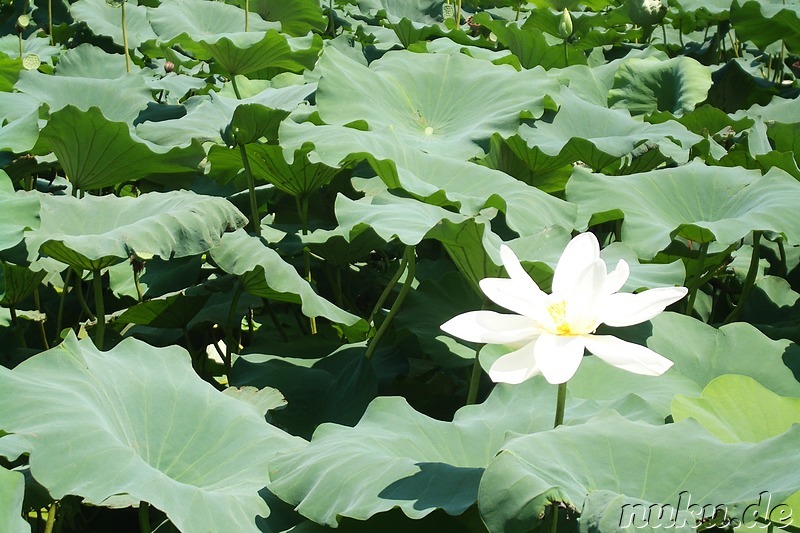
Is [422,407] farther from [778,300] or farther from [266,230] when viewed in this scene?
[778,300]

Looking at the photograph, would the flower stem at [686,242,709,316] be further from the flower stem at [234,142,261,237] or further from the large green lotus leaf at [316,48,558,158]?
the flower stem at [234,142,261,237]

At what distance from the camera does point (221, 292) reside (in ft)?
6.77

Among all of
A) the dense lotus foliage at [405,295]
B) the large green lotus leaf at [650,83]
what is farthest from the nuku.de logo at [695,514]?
the large green lotus leaf at [650,83]

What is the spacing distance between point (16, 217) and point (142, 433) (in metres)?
0.55

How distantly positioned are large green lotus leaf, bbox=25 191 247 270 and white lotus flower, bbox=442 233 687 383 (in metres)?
0.85

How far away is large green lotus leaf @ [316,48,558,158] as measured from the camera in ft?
6.99

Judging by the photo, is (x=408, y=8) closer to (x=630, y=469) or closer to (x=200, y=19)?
(x=200, y=19)

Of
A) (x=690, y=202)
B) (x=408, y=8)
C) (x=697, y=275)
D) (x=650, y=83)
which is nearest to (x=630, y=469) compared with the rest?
(x=697, y=275)

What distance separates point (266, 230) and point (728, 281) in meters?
1.15

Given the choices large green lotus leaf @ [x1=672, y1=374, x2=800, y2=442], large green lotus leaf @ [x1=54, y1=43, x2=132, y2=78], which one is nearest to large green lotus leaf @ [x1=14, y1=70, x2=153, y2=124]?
large green lotus leaf @ [x1=54, y1=43, x2=132, y2=78]

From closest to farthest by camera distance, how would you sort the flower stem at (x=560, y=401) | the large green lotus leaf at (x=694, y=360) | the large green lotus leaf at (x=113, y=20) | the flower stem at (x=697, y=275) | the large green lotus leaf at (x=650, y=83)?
the flower stem at (x=560, y=401), the large green lotus leaf at (x=694, y=360), the flower stem at (x=697, y=275), the large green lotus leaf at (x=650, y=83), the large green lotus leaf at (x=113, y=20)

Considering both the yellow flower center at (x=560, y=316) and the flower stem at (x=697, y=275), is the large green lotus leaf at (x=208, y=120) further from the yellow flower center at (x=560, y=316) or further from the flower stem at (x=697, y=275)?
the yellow flower center at (x=560, y=316)

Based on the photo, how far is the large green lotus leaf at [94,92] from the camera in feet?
8.50

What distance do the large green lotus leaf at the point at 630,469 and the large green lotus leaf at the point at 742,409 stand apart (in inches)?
6.2
